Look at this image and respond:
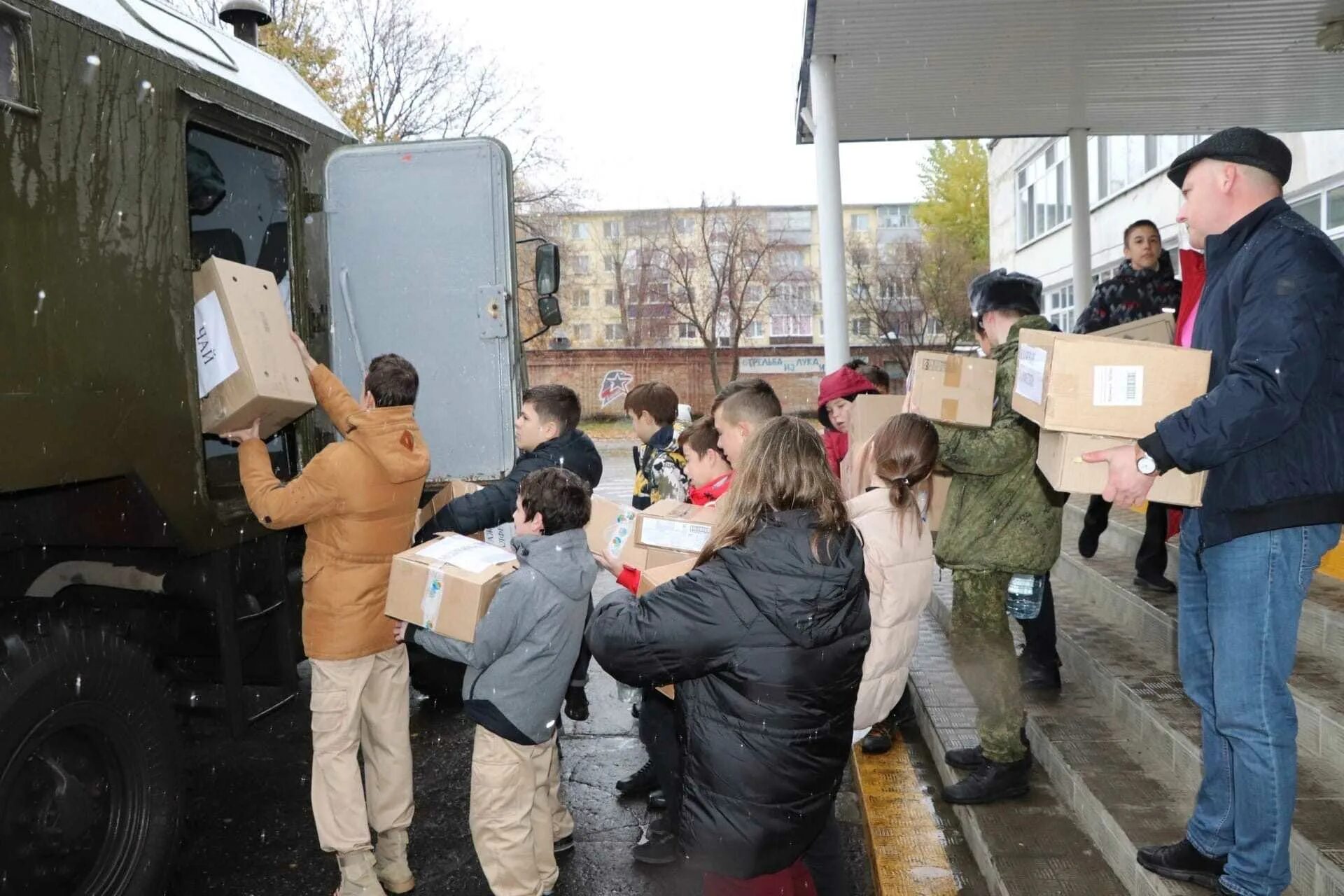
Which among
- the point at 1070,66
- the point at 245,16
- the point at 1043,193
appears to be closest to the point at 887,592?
the point at 245,16

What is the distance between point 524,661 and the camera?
3033mm

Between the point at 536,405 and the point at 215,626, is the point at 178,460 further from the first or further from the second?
the point at 536,405

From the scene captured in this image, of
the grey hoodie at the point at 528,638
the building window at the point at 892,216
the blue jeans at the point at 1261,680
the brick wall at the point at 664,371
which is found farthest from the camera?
the building window at the point at 892,216

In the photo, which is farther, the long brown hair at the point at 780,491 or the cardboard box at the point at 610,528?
the cardboard box at the point at 610,528

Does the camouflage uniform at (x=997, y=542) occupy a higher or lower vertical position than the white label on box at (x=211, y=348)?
lower

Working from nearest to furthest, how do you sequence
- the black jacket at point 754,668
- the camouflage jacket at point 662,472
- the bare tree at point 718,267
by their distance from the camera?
the black jacket at point 754,668 → the camouflage jacket at point 662,472 → the bare tree at point 718,267

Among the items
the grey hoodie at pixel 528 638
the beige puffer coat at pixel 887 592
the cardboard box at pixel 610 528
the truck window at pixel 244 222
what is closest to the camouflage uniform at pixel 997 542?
the beige puffer coat at pixel 887 592

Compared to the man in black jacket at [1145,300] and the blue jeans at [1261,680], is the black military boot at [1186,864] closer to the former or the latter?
the blue jeans at [1261,680]

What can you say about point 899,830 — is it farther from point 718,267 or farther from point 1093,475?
point 718,267

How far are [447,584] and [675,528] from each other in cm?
75

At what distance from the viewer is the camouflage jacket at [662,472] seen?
4.56 meters

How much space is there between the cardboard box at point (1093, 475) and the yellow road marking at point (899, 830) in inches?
59.7

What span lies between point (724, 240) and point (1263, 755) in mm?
37599

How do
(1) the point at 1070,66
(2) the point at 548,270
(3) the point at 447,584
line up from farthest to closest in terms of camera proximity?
A: 1. (1) the point at 1070,66
2. (2) the point at 548,270
3. (3) the point at 447,584
